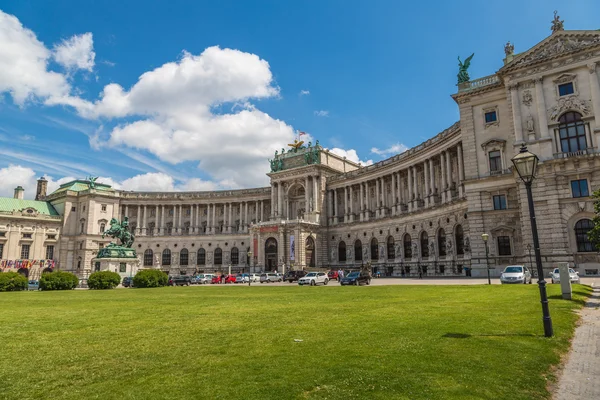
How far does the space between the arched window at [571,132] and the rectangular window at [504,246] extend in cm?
1152

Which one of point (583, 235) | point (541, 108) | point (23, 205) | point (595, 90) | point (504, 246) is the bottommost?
point (504, 246)

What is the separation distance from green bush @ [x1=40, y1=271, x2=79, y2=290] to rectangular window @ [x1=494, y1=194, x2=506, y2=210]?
4886cm

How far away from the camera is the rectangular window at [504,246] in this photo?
48.9 meters

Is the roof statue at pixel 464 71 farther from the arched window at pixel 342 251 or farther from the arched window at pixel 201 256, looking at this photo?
the arched window at pixel 201 256

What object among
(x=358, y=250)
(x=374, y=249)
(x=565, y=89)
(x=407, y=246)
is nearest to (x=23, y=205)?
(x=358, y=250)

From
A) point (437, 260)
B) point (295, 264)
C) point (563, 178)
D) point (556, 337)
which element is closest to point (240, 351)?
point (556, 337)

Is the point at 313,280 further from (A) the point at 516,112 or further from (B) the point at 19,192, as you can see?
(B) the point at 19,192

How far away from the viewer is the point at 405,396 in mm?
7066

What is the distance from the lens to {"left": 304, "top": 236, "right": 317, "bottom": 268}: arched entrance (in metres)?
87.6

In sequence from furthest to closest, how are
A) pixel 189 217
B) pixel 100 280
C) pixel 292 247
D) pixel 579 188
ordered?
pixel 189 217
pixel 292 247
pixel 100 280
pixel 579 188

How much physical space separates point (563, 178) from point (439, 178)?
25.5m

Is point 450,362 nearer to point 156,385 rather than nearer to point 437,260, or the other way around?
point 156,385

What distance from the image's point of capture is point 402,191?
7775 cm

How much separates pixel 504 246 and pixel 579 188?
1035 cm
